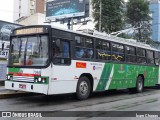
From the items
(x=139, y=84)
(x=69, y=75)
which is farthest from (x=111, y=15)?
(x=69, y=75)

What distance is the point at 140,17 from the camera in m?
41.3

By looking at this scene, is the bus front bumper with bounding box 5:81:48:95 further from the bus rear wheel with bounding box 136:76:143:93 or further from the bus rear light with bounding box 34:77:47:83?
the bus rear wheel with bounding box 136:76:143:93

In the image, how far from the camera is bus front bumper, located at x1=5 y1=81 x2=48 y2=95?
11039 millimetres

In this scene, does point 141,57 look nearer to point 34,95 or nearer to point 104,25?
point 34,95

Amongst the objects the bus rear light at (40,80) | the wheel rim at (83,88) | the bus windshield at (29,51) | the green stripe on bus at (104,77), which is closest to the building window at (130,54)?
the green stripe on bus at (104,77)

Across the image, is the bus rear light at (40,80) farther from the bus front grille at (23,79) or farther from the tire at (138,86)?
the tire at (138,86)

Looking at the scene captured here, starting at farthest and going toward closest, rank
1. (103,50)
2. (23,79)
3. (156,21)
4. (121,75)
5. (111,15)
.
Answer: (156,21) → (111,15) → (121,75) → (103,50) → (23,79)

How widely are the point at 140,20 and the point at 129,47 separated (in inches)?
1016

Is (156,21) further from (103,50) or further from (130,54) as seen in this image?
(103,50)

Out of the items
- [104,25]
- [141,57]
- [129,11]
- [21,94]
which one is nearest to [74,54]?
[21,94]

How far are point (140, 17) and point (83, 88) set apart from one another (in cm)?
3011

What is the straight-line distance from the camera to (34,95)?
1410cm

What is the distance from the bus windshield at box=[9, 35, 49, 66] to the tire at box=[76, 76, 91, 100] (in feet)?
6.98

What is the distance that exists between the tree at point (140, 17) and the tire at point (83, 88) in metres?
28.7
